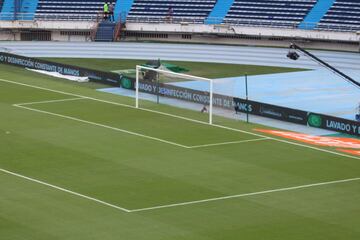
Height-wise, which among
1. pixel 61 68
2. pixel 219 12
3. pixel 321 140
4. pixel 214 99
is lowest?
pixel 321 140

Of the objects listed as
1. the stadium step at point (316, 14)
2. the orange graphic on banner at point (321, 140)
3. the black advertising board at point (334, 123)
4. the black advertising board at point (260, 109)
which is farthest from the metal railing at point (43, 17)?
the orange graphic on banner at point (321, 140)

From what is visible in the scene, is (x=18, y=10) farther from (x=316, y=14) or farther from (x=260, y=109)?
(x=260, y=109)

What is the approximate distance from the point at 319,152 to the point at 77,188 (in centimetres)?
1041

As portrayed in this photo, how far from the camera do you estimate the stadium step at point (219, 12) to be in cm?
7169

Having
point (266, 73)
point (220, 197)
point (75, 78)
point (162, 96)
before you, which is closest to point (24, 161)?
point (220, 197)

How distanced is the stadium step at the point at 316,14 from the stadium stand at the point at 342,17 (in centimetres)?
34

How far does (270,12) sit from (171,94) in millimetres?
23067

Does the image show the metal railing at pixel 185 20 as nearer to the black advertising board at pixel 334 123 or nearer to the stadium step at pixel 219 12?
the stadium step at pixel 219 12

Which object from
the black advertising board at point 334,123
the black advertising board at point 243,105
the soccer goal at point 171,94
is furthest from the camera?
the soccer goal at point 171,94

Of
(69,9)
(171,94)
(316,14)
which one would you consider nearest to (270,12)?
(316,14)

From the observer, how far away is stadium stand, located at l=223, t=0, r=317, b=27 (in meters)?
69.5

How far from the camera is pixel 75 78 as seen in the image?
55406mm

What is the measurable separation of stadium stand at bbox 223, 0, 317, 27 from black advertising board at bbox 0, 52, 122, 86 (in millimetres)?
17783

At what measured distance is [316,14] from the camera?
227 feet
